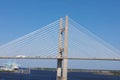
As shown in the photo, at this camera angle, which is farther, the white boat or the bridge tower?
the white boat

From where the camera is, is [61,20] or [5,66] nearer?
[61,20]

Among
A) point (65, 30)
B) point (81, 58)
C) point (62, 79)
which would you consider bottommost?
point (62, 79)

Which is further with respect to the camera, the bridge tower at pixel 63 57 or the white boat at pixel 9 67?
the white boat at pixel 9 67

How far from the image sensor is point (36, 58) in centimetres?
4781

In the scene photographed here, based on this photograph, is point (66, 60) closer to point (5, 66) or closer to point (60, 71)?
point (60, 71)

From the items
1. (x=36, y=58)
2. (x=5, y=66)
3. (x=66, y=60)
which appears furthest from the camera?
(x=5, y=66)

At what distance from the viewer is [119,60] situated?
1997 inches

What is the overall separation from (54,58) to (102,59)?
7199 millimetres

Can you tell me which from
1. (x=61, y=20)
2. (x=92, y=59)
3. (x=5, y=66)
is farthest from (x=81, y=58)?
(x=5, y=66)

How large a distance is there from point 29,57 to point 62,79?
220 inches

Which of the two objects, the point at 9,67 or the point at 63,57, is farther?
the point at 9,67

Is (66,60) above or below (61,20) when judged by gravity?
below

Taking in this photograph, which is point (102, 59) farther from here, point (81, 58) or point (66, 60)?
point (66, 60)

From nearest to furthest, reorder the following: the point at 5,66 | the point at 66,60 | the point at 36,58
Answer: the point at 66,60, the point at 36,58, the point at 5,66
